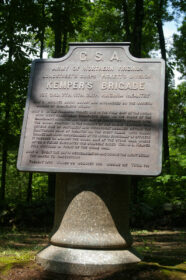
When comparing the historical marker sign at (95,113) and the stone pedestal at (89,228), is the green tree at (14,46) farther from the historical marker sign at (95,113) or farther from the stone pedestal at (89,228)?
the stone pedestal at (89,228)

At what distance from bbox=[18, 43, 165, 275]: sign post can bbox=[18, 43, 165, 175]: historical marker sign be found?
12 mm

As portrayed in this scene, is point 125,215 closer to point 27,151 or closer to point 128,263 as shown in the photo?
point 128,263

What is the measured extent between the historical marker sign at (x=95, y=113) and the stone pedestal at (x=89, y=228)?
286mm

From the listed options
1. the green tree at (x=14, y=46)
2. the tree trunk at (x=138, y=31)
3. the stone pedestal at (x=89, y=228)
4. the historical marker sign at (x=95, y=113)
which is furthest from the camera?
the tree trunk at (x=138, y=31)

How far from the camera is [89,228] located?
423 centimetres

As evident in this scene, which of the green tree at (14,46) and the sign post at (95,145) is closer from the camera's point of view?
the sign post at (95,145)

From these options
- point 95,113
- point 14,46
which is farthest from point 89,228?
point 14,46

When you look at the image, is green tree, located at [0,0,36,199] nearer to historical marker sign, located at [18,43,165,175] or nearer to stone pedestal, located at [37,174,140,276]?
historical marker sign, located at [18,43,165,175]

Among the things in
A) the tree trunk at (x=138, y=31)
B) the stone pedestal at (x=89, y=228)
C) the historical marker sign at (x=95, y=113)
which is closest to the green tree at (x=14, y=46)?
the tree trunk at (x=138, y=31)

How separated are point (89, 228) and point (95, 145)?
0.98 meters

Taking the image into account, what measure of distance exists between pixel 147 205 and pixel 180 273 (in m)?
7.32

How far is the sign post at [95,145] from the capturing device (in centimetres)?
415

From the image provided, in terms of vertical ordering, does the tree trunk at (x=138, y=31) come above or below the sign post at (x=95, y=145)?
above

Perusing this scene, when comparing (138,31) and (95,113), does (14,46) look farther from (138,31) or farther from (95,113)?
(95,113)
